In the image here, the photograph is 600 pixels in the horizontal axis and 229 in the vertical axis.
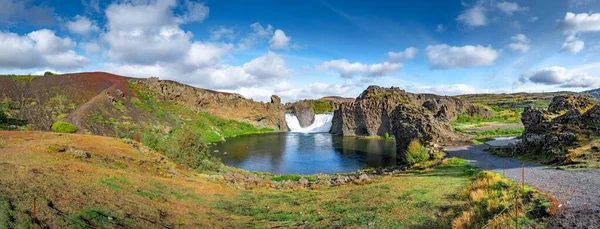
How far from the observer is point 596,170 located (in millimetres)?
12789

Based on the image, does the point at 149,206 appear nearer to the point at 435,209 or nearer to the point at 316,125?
the point at 435,209

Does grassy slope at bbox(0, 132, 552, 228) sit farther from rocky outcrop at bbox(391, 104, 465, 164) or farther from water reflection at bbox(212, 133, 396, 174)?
water reflection at bbox(212, 133, 396, 174)

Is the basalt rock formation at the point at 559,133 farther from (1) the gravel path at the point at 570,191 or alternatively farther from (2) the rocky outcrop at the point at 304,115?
(2) the rocky outcrop at the point at 304,115

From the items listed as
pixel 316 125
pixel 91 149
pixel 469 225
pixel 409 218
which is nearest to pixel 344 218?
pixel 409 218

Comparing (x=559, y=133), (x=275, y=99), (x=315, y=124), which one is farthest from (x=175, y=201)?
(x=315, y=124)

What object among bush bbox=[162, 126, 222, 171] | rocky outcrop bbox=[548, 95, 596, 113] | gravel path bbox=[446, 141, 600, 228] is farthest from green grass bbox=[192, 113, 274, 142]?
gravel path bbox=[446, 141, 600, 228]

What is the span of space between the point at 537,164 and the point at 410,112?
800 inches

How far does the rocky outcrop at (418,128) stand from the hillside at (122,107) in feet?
121

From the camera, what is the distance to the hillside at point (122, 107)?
153 ft

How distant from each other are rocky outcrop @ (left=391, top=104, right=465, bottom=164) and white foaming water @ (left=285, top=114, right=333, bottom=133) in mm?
71022

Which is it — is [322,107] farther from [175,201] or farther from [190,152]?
[175,201]

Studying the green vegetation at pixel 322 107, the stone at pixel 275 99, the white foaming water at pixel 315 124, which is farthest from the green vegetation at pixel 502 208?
the green vegetation at pixel 322 107

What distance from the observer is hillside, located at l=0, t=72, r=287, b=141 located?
46656 mm

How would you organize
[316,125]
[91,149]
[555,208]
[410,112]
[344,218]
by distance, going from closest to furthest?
[555,208] < [344,218] < [91,149] < [410,112] < [316,125]
